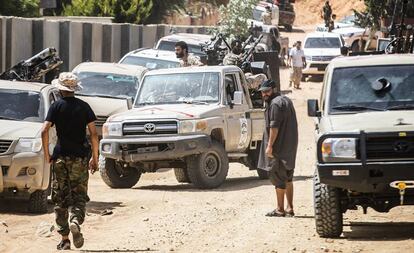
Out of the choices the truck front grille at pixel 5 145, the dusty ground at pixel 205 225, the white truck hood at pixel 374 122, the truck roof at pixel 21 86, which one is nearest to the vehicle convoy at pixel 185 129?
the dusty ground at pixel 205 225

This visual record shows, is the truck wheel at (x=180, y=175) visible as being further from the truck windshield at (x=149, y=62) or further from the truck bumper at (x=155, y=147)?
the truck windshield at (x=149, y=62)

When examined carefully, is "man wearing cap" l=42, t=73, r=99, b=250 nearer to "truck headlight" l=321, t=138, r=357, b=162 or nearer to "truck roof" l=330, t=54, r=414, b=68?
"truck headlight" l=321, t=138, r=357, b=162

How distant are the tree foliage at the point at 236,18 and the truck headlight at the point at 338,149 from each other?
29756mm

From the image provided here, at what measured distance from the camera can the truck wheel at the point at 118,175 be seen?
60.7 feet

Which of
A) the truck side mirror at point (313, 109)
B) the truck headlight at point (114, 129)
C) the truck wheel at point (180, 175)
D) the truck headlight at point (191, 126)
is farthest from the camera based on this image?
the truck wheel at point (180, 175)

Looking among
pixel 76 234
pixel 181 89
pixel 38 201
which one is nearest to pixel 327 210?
pixel 76 234

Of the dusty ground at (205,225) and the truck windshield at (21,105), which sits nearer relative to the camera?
the dusty ground at (205,225)

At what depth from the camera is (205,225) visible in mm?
13664

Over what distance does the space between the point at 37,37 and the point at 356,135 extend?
19126 millimetres

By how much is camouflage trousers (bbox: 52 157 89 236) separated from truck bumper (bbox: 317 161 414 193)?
7.99 feet

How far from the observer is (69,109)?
38.9 ft

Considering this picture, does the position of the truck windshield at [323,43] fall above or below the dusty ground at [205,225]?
above

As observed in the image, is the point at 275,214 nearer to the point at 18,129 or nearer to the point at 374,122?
the point at 374,122

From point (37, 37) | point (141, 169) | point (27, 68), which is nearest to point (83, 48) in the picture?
point (37, 37)
